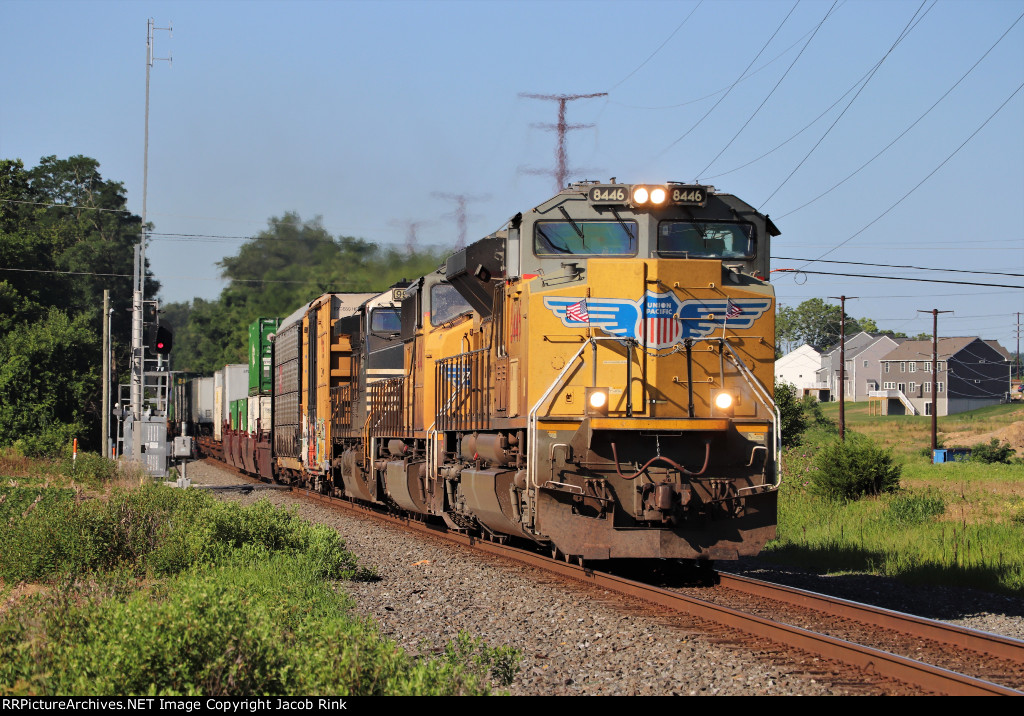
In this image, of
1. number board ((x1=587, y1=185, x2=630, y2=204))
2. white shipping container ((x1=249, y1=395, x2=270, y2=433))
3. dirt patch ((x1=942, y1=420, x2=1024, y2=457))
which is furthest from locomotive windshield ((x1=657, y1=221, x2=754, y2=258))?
dirt patch ((x1=942, y1=420, x2=1024, y2=457))

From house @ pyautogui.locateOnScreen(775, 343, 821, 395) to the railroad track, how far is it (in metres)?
104

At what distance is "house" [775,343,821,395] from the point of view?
363 ft

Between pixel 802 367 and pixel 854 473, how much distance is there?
96309 mm

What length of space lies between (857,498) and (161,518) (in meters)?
13.3

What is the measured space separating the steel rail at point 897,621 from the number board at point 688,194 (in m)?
3.57

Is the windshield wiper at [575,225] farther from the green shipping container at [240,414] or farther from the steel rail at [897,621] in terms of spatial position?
the green shipping container at [240,414]

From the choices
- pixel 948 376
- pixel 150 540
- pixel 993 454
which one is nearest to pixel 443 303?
pixel 150 540

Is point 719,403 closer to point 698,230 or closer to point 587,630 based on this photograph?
point 698,230

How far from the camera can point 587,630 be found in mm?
7402

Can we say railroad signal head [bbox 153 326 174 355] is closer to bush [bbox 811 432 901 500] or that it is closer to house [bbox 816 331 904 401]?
bush [bbox 811 432 901 500]

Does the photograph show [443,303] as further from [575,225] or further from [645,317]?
[645,317]

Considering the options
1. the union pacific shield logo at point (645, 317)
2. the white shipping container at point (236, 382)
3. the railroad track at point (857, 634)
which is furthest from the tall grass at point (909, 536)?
the white shipping container at point (236, 382)

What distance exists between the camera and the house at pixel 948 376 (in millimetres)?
90188

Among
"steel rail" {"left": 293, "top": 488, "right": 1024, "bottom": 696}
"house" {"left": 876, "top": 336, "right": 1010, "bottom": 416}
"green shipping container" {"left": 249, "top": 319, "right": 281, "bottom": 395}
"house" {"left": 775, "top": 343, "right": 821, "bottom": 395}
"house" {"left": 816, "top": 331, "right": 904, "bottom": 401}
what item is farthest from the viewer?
"house" {"left": 775, "top": 343, "right": 821, "bottom": 395}
